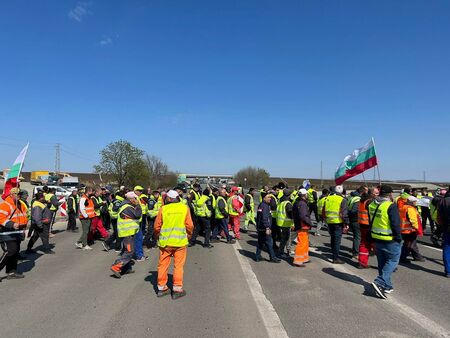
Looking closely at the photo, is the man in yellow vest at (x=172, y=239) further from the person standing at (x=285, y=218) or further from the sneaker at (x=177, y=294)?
the person standing at (x=285, y=218)

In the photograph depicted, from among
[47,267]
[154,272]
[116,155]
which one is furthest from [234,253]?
[116,155]

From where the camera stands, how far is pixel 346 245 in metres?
11.1

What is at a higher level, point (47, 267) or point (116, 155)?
point (116, 155)

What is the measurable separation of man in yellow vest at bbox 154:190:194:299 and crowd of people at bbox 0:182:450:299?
0.05ft

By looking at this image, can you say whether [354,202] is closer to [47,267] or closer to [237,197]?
[237,197]

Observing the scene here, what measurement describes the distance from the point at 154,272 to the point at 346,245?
A: 6.34m

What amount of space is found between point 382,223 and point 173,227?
3632mm

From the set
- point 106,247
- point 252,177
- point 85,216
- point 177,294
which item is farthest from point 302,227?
point 252,177

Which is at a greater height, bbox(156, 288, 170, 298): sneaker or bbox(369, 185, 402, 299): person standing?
bbox(369, 185, 402, 299): person standing

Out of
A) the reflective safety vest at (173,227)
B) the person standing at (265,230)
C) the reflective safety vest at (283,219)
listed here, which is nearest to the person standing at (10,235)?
the reflective safety vest at (173,227)

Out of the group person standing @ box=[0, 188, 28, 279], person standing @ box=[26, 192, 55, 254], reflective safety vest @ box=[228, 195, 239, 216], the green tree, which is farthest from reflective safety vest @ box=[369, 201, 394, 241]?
the green tree

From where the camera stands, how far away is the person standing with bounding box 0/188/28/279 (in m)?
7.00

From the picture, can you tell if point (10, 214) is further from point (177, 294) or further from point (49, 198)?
point (49, 198)

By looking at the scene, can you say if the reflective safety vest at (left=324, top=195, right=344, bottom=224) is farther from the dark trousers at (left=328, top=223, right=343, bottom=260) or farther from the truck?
the truck
